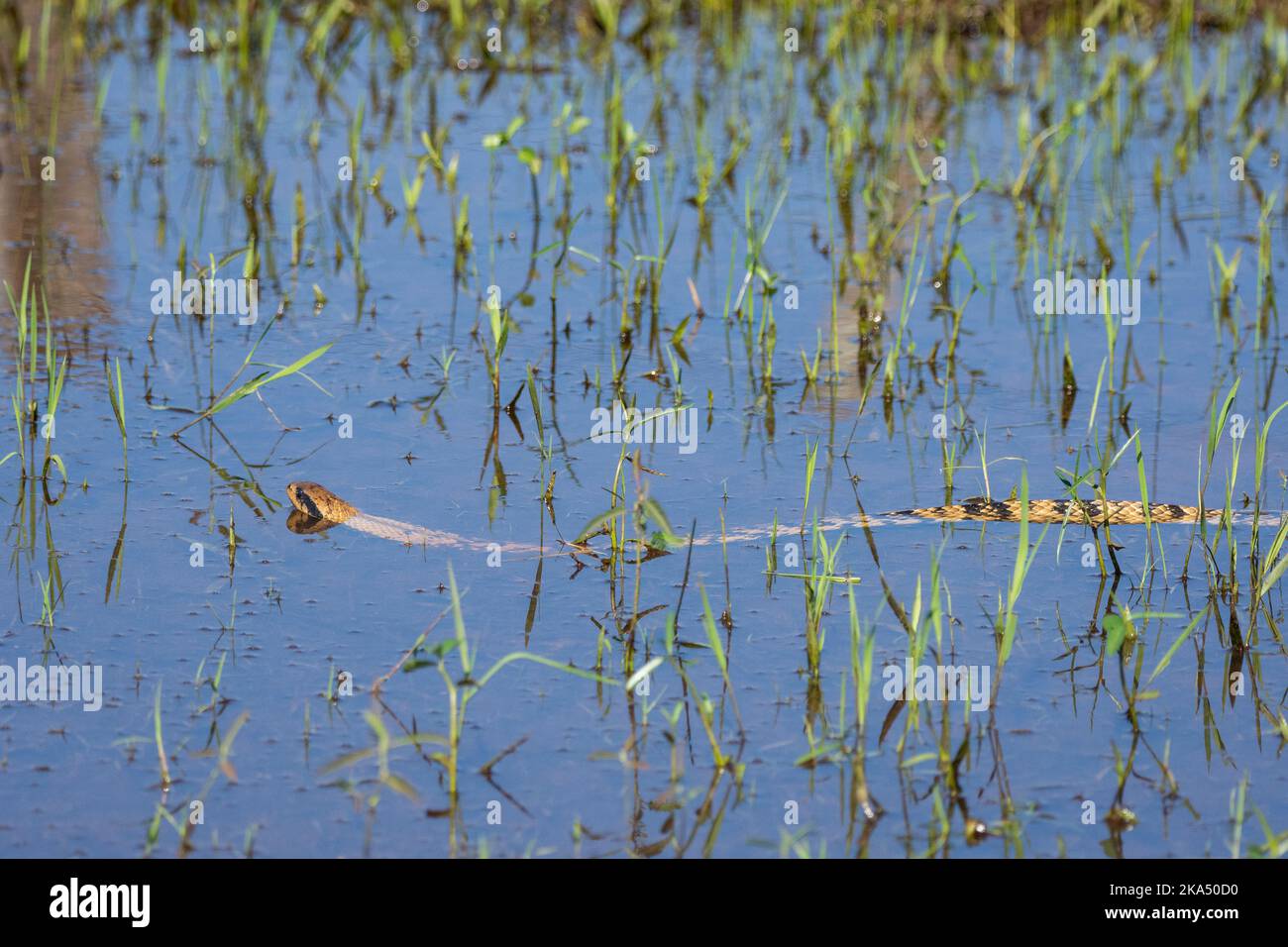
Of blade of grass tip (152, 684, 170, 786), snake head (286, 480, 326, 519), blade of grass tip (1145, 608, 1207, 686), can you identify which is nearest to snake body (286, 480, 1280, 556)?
snake head (286, 480, 326, 519)

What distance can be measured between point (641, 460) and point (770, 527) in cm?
69

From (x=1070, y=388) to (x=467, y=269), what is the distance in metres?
2.66

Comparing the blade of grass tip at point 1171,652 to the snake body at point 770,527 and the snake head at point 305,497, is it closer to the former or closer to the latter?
the snake body at point 770,527

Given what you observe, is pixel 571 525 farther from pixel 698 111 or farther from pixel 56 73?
pixel 56 73

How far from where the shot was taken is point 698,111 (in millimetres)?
9406

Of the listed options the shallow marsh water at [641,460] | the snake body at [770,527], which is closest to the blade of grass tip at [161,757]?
the shallow marsh water at [641,460]

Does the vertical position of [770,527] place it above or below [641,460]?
below

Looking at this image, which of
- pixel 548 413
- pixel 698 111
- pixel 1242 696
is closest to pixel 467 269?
pixel 548 413

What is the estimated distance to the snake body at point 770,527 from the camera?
4961 millimetres

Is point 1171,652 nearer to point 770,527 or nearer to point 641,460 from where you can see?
point 770,527

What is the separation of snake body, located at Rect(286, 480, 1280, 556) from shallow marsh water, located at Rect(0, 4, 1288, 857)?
5 cm

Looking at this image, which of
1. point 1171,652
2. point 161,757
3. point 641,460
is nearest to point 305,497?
point 641,460

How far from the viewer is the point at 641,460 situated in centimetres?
559

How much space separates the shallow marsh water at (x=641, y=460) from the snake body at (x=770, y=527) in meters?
0.05
